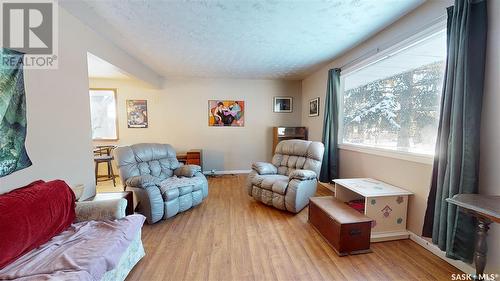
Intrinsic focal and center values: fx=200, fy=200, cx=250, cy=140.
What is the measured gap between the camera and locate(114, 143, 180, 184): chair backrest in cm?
270

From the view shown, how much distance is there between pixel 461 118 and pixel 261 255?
2008 mm

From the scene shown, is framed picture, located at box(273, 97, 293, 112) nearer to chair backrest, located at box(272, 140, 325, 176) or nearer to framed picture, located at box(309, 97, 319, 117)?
A: framed picture, located at box(309, 97, 319, 117)

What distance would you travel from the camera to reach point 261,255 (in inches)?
74.7

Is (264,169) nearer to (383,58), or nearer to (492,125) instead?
(383,58)

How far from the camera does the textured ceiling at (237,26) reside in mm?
1888

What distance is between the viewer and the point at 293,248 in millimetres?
2002

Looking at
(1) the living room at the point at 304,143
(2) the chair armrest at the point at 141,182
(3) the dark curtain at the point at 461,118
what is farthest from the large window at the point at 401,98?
(2) the chair armrest at the point at 141,182

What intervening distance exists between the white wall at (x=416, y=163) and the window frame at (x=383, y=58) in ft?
0.16

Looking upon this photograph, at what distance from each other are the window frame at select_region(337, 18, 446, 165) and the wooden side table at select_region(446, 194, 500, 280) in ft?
2.17

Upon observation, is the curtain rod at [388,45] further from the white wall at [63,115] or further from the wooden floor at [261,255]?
the white wall at [63,115]

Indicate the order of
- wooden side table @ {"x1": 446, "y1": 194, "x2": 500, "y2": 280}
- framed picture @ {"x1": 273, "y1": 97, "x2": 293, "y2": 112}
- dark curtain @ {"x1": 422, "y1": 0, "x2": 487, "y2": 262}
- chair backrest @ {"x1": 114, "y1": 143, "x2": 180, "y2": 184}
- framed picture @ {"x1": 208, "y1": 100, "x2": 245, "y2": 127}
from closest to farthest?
1. wooden side table @ {"x1": 446, "y1": 194, "x2": 500, "y2": 280}
2. dark curtain @ {"x1": 422, "y1": 0, "x2": 487, "y2": 262}
3. chair backrest @ {"x1": 114, "y1": 143, "x2": 180, "y2": 184}
4. framed picture @ {"x1": 208, "y1": 100, "x2": 245, "y2": 127}
5. framed picture @ {"x1": 273, "y1": 97, "x2": 293, "y2": 112}

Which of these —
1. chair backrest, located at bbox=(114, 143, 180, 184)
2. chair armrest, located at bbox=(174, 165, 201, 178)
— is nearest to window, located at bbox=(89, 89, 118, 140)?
chair backrest, located at bbox=(114, 143, 180, 184)

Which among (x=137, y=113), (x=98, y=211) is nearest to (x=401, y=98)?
(x=98, y=211)

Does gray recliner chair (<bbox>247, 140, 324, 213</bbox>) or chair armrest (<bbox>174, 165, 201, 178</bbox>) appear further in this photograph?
chair armrest (<bbox>174, 165, 201, 178</bbox>)
